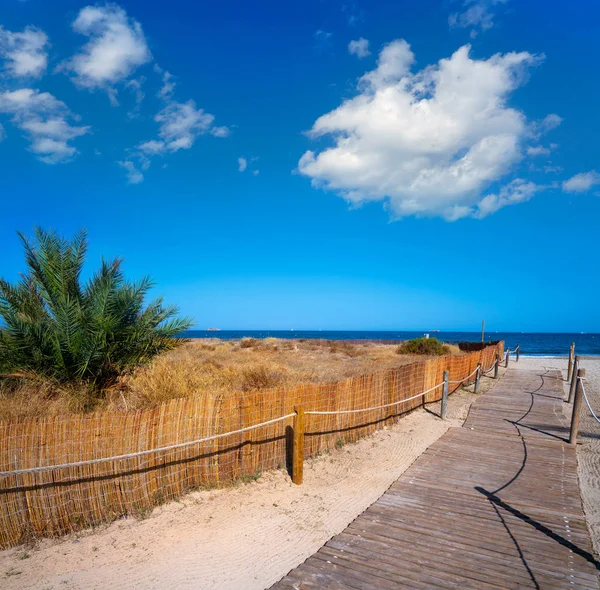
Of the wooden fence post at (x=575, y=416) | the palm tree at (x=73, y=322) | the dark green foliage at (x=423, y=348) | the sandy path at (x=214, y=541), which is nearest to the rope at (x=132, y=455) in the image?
the sandy path at (x=214, y=541)

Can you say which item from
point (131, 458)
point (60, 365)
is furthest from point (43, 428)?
point (60, 365)

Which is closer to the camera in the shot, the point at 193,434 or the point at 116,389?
the point at 193,434

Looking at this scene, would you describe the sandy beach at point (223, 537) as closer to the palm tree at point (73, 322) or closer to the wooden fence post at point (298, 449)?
the wooden fence post at point (298, 449)

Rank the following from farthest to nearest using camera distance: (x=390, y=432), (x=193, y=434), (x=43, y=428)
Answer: (x=390, y=432), (x=193, y=434), (x=43, y=428)

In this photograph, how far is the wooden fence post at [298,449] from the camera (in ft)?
20.5

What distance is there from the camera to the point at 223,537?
4711mm

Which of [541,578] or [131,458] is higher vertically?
[131,458]

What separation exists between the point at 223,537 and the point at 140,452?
1.32m

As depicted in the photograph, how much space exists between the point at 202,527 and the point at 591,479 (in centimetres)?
605

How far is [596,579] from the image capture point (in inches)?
156

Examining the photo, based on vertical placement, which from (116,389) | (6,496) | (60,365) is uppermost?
(60,365)

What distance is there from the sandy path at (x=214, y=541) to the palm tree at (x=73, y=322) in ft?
11.3

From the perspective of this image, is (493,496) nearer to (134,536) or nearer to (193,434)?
(193,434)

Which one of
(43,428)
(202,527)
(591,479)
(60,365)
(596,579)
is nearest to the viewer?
(596,579)
